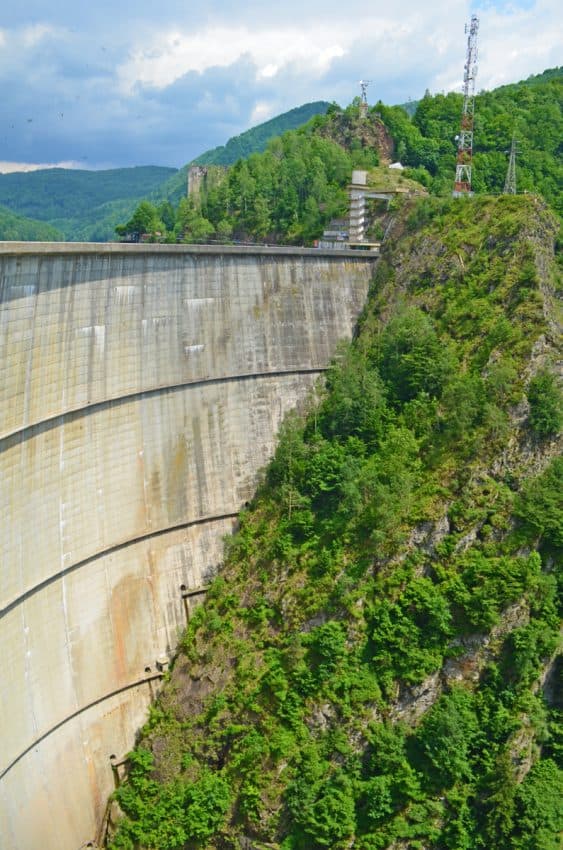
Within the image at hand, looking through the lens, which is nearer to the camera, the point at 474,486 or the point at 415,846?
the point at 415,846

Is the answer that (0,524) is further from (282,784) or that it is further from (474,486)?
(474,486)

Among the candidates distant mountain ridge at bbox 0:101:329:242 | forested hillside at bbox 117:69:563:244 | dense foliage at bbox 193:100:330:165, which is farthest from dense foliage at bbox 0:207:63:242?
dense foliage at bbox 193:100:330:165

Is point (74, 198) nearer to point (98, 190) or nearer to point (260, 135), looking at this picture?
point (98, 190)

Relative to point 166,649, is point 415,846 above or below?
below

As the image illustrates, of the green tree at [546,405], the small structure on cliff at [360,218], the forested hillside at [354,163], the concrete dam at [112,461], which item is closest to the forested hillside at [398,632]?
the green tree at [546,405]

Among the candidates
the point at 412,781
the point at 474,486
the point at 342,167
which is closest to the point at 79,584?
the point at 412,781
